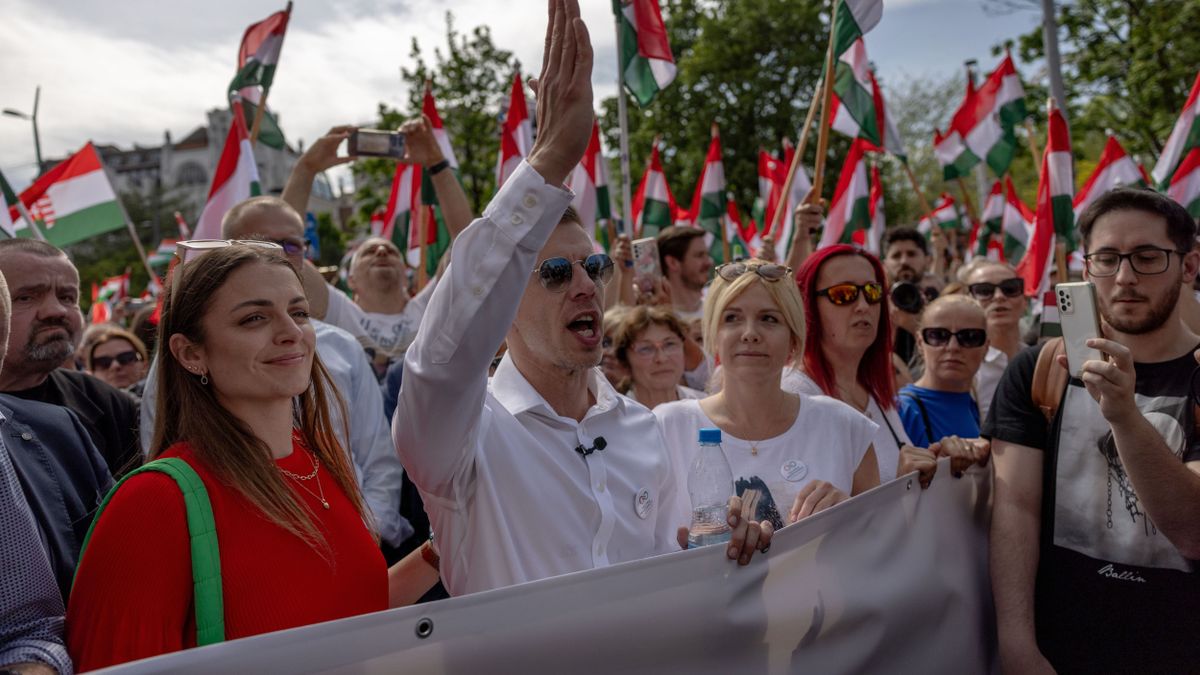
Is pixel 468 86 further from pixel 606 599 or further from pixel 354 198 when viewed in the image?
pixel 606 599

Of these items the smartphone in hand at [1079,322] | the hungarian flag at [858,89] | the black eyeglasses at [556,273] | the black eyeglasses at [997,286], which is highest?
the hungarian flag at [858,89]

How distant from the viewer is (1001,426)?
113 inches

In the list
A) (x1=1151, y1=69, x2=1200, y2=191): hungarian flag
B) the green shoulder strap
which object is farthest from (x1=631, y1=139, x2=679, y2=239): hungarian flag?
the green shoulder strap

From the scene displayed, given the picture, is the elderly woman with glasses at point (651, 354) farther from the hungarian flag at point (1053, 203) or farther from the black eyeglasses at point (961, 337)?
the hungarian flag at point (1053, 203)

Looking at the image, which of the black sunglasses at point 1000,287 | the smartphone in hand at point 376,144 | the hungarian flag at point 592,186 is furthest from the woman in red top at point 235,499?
the hungarian flag at point 592,186

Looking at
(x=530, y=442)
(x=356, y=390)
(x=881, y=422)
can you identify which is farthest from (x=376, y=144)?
(x=530, y=442)

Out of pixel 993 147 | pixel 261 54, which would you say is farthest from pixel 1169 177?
pixel 261 54

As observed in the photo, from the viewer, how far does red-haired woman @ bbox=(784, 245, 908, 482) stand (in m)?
3.58

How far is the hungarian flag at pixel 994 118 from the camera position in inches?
332

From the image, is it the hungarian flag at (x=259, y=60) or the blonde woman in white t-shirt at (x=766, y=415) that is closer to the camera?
the blonde woman in white t-shirt at (x=766, y=415)

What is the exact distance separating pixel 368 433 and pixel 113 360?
258 cm

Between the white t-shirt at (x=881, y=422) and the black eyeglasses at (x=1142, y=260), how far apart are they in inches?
37.0

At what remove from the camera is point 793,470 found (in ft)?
9.18

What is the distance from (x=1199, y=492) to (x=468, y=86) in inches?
747
